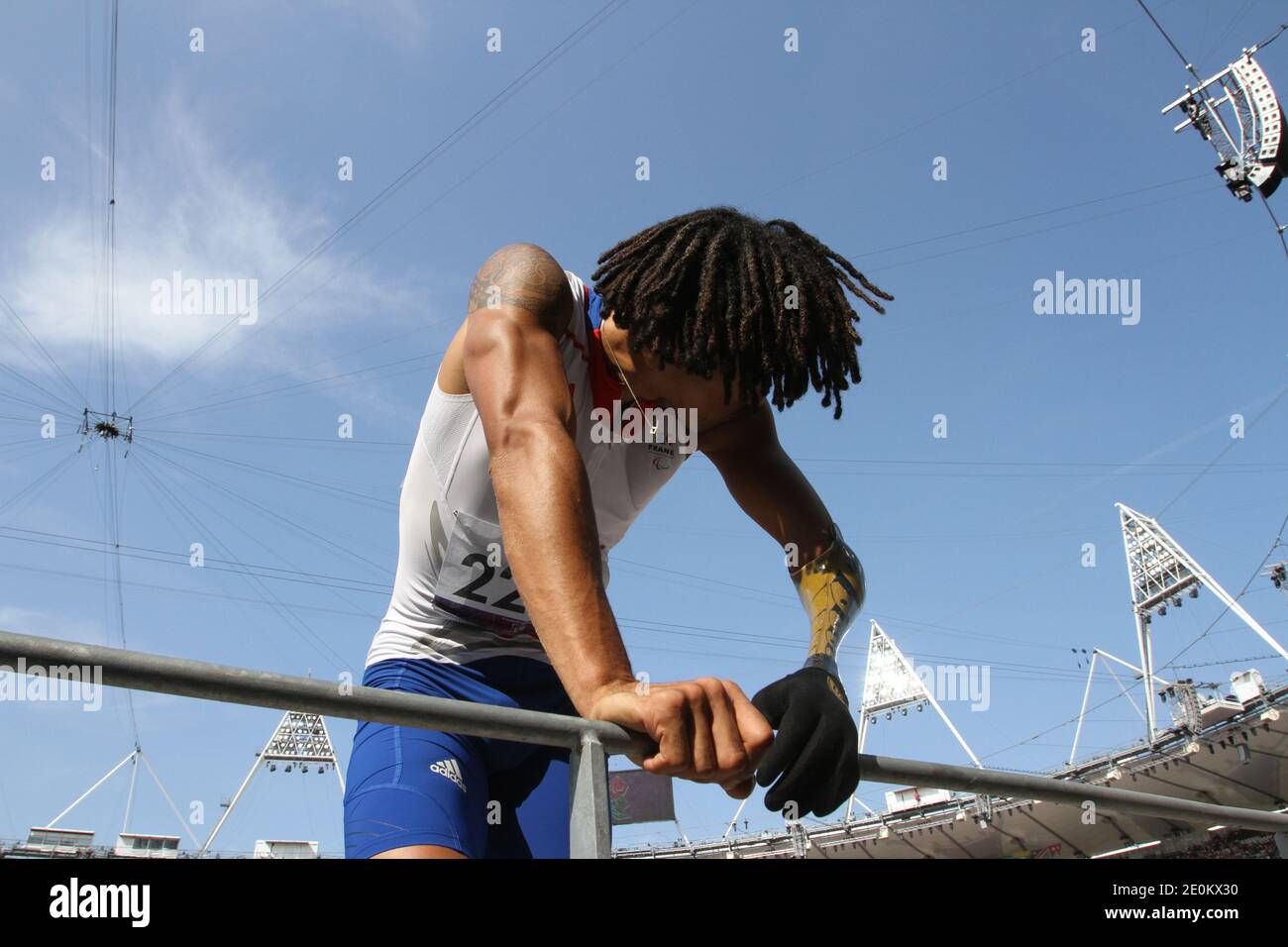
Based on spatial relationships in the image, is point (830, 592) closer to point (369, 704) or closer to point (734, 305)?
point (734, 305)

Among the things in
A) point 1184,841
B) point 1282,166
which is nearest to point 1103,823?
point 1184,841

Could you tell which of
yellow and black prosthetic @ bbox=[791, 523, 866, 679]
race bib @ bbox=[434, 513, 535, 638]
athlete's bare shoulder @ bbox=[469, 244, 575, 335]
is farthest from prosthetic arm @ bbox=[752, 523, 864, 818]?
athlete's bare shoulder @ bbox=[469, 244, 575, 335]

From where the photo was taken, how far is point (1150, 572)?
4409cm

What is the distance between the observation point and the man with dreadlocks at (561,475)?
5.96 feet

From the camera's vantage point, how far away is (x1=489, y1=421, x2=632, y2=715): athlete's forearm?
61.6 inches

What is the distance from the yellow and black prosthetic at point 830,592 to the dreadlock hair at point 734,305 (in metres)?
0.53

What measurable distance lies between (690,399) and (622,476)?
0.30 m

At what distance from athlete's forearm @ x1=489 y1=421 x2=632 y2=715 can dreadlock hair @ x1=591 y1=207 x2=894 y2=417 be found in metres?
0.68

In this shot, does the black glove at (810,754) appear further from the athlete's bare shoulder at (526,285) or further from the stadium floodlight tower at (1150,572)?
the stadium floodlight tower at (1150,572)

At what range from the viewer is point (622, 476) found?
2.69m

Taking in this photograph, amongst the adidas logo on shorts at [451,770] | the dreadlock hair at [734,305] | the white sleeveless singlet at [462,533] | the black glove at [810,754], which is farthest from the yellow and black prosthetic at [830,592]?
the adidas logo on shorts at [451,770]

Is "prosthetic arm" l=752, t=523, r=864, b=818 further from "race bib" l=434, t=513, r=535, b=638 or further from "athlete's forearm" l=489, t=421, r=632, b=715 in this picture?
"race bib" l=434, t=513, r=535, b=638
